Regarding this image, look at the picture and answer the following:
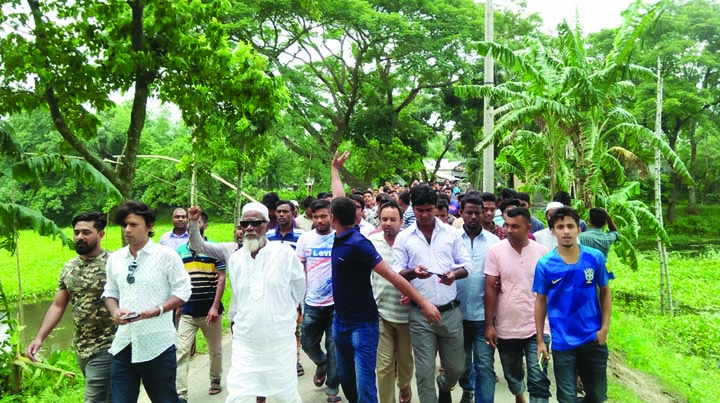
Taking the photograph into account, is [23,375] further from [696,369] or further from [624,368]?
[696,369]

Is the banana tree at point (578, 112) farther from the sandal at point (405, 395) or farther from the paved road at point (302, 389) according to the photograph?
the sandal at point (405, 395)

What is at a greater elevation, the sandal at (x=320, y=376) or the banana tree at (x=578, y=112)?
Result: the banana tree at (x=578, y=112)

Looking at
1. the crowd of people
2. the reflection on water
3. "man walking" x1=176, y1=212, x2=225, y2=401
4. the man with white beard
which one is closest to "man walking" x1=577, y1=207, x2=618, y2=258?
the crowd of people

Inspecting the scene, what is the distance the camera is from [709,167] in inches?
1519

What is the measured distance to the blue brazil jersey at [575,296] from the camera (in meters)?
3.87

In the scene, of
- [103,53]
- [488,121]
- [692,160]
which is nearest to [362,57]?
[488,121]

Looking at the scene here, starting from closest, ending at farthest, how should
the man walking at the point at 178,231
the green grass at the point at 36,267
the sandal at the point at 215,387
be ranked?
the sandal at the point at 215,387
the man walking at the point at 178,231
the green grass at the point at 36,267

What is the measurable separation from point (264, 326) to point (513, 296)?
6.60 feet

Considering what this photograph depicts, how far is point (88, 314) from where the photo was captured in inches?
154

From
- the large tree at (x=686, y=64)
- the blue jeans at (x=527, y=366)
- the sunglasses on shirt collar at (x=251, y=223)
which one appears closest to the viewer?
the sunglasses on shirt collar at (x=251, y=223)

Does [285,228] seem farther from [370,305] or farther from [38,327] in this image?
[38,327]

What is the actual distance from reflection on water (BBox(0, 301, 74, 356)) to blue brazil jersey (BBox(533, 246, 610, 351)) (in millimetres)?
8661

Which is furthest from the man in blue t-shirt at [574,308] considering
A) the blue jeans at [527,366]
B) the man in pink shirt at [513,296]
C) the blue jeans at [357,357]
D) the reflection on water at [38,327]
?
the reflection on water at [38,327]

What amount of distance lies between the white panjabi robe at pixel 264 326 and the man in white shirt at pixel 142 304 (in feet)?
1.45
